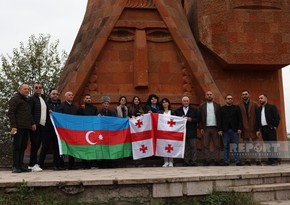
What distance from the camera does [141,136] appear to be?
30.7 feet

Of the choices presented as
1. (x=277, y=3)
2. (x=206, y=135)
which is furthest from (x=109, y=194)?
(x=277, y=3)

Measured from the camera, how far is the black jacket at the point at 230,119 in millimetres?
9594

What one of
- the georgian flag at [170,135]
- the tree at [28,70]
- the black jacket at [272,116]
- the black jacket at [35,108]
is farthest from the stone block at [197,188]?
the tree at [28,70]

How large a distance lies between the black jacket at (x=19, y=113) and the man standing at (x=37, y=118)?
1.26ft

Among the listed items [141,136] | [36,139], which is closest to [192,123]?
[141,136]

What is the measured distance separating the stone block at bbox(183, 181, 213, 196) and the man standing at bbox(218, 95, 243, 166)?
13.0 feet

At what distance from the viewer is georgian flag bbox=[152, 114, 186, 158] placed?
9.34m

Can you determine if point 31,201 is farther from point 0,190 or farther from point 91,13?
point 91,13

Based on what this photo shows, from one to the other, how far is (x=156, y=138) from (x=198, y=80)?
9.07ft

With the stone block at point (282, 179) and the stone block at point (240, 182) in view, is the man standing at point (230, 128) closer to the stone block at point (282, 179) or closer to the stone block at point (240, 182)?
the stone block at point (282, 179)

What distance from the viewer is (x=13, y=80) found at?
24.3 m

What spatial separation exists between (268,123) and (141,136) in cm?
320

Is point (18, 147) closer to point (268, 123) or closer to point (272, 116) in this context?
point (268, 123)

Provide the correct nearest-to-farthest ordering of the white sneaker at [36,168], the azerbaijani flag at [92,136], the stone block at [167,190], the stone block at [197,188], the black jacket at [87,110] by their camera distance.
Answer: the stone block at [167,190], the stone block at [197,188], the white sneaker at [36,168], the azerbaijani flag at [92,136], the black jacket at [87,110]
